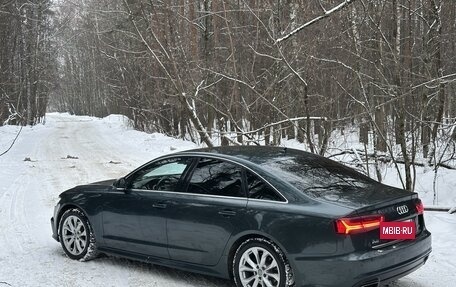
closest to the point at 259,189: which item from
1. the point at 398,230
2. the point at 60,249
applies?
the point at 398,230

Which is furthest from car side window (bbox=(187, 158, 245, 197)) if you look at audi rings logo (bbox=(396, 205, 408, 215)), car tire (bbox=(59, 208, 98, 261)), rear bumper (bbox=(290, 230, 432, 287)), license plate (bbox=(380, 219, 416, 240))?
car tire (bbox=(59, 208, 98, 261))

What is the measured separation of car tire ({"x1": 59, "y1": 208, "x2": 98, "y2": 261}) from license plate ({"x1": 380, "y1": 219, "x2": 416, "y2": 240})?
11.2ft

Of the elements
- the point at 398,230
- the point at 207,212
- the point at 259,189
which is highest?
the point at 259,189

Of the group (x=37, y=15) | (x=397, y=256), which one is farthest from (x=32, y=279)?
(x=37, y=15)

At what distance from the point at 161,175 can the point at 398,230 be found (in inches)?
101

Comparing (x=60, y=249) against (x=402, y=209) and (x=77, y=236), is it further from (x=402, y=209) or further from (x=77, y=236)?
(x=402, y=209)

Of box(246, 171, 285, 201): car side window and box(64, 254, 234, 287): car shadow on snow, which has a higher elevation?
box(246, 171, 285, 201): car side window

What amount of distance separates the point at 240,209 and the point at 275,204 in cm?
36

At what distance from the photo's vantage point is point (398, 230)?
429cm

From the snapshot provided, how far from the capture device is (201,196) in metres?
4.93

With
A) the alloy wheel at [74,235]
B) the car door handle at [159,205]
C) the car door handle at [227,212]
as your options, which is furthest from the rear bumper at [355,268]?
the alloy wheel at [74,235]

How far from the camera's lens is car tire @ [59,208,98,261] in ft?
19.3

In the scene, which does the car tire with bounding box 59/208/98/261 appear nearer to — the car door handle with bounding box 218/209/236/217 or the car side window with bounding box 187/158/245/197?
the car side window with bounding box 187/158/245/197

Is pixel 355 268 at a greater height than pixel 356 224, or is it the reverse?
pixel 356 224
